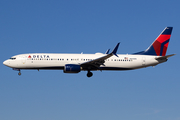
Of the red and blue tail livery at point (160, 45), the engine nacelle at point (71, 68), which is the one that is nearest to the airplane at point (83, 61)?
the engine nacelle at point (71, 68)

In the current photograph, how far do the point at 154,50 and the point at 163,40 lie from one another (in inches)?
111

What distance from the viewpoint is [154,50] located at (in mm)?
58875

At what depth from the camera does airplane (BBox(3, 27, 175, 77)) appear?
2065 inches

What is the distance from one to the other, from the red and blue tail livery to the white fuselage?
2.38m

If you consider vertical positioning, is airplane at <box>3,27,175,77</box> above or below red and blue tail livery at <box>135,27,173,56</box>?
below

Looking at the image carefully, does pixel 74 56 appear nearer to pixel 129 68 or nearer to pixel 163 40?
pixel 129 68

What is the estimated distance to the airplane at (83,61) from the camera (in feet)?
172

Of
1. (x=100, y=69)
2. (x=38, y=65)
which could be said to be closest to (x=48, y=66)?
(x=38, y=65)

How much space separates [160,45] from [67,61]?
1863 centimetres

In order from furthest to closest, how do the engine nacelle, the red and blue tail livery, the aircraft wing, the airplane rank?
the red and blue tail livery < the airplane < the aircraft wing < the engine nacelle

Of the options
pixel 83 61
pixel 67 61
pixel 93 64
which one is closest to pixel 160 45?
pixel 93 64

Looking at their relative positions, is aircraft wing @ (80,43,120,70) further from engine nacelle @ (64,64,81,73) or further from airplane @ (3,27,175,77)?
engine nacelle @ (64,64,81,73)

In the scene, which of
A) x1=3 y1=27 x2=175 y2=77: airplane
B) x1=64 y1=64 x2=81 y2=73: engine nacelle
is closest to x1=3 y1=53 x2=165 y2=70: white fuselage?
x1=3 y1=27 x2=175 y2=77: airplane

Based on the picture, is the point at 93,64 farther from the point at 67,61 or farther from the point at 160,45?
the point at 160,45
